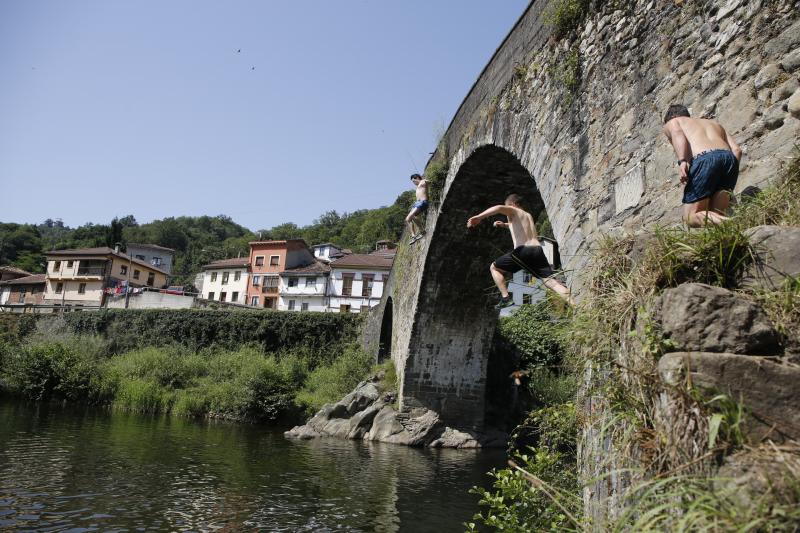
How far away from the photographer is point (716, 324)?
1799 millimetres

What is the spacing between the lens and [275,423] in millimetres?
16609

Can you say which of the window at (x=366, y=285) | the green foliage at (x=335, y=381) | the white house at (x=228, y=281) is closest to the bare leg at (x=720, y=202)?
the green foliage at (x=335, y=381)

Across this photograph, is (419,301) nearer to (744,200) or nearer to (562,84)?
(562,84)

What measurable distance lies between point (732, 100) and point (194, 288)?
189 ft

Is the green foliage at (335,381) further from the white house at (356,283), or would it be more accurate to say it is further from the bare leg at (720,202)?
the white house at (356,283)

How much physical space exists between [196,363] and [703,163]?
20.3 m

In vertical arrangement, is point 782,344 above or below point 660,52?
below

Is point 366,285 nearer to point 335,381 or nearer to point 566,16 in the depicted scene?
point 335,381

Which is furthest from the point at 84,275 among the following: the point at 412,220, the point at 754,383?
the point at 754,383

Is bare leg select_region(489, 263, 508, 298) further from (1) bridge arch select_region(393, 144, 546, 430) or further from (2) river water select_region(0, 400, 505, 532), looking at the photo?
(1) bridge arch select_region(393, 144, 546, 430)

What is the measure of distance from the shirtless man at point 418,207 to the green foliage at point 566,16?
524cm

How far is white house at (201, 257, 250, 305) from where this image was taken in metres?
44.2

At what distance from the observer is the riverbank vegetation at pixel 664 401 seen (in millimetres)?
1443

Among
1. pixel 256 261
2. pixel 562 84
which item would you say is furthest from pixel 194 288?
pixel 562 84
